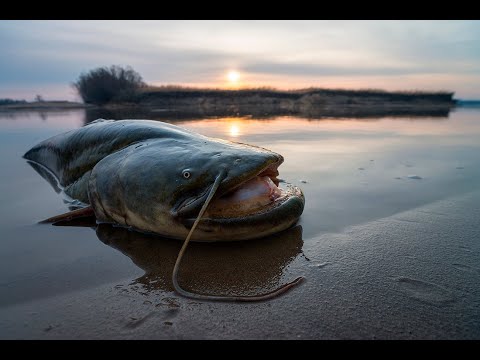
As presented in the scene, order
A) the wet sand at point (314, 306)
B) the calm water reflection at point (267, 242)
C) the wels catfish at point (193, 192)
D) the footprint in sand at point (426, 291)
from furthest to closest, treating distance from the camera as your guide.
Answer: the wels catfish at point (193, 192) → the calm water reflection at point (267, 242) → the footprint in sand at point (426, 291) → the wet sand at point (314, 306)

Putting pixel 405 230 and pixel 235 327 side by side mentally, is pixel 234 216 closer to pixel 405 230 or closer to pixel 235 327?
pixel 235 327

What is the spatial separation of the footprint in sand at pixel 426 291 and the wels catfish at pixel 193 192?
0.58 metres

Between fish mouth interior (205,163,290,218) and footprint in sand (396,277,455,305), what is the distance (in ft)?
3.22

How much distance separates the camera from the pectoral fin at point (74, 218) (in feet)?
9.32

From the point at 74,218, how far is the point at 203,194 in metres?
1.45

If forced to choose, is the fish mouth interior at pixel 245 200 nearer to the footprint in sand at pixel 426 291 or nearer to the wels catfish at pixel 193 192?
the wels catfish at pixel 193 192

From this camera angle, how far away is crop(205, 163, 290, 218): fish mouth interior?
228cm

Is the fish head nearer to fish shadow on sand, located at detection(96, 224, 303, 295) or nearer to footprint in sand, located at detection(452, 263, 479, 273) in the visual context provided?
fish shadow on sand, located at detection(96, 224, 303, 295)

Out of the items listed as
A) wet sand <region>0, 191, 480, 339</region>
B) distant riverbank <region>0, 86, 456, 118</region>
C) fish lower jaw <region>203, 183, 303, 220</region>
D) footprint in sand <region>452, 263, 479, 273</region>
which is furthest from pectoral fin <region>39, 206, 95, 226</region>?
distant riverbank <region>0, 86, 456, 118</region>

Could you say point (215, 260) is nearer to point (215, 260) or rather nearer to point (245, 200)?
point (215, 260)

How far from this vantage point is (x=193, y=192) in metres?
2.27

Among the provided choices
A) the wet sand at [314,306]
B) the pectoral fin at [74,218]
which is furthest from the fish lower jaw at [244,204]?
the pectoral fin at [74,218]

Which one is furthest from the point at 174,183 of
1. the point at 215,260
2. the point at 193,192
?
the point at 215,260
